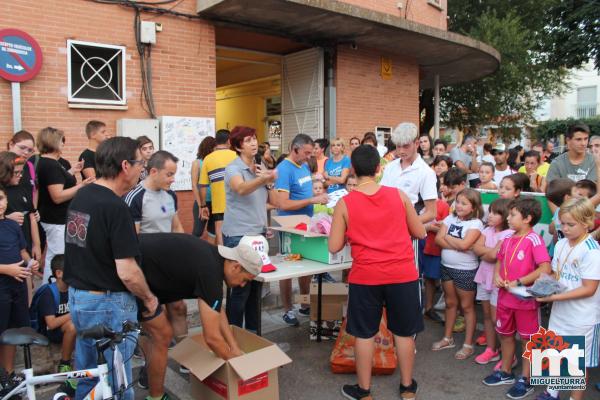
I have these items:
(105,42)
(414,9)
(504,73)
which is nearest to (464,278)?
(105,42)

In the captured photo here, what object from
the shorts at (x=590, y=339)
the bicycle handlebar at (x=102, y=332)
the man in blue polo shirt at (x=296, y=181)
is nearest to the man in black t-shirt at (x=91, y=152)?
the man in blue polo shirt at (x=296, y=181)

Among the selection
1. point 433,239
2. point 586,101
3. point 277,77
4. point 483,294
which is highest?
point 586,101

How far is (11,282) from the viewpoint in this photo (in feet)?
12.0

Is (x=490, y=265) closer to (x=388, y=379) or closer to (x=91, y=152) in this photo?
(x=388, y=379)

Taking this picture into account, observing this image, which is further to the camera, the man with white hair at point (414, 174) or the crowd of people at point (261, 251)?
the man with white hair at point (414, 174)

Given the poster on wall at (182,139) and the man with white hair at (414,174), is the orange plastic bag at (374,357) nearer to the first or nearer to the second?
the man with white hair at (414,174)

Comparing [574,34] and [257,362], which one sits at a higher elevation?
[574,34]

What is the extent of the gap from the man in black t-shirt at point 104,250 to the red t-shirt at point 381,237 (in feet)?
4.91

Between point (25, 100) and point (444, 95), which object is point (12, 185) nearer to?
point (25, 100)

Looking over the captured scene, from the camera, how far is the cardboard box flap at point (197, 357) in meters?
3.35

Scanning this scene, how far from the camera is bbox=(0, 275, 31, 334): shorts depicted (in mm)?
3600

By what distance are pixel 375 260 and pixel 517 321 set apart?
139cm

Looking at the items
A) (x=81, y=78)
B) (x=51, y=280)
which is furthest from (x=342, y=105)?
(x=51, y=280)

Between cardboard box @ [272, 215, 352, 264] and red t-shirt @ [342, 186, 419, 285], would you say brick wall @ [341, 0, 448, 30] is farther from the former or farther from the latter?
red t-shirt @ [342, 186, 419, 285]
